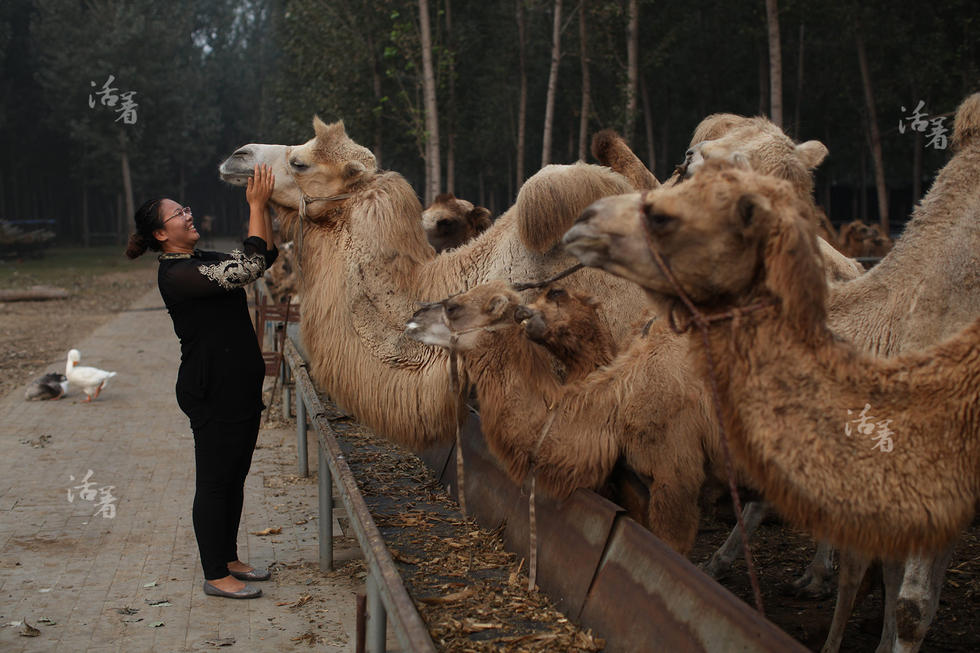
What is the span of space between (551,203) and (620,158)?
152cm

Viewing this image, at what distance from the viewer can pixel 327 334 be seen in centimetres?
564

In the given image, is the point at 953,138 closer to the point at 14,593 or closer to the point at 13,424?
the point at 14,593

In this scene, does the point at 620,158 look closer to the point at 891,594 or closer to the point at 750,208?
the point at 891,594

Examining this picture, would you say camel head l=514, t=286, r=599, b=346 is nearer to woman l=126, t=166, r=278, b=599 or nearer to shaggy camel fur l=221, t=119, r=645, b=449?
shaggy camel fur l=221, t=119, r=645, b=449

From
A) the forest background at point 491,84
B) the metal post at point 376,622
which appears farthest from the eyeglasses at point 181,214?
the forest background at point 491,84

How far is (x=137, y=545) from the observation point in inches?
271

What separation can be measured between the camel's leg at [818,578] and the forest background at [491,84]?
32.6ft

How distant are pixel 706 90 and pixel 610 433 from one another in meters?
32.8

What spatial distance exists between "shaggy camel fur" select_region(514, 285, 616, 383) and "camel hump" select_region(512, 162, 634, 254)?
1.35 feet

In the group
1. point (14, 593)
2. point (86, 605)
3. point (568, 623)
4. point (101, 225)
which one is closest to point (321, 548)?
point (86, 605)

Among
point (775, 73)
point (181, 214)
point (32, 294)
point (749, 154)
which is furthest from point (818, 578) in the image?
point (32, 294)

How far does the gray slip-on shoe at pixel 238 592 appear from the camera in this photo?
5785 mm

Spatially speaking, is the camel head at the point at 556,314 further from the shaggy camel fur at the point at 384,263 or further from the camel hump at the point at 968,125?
the camel hump at the point at 968,125

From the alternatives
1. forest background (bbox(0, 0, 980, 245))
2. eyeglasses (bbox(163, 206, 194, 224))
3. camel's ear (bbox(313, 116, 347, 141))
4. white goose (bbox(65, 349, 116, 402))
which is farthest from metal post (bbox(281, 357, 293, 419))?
forest background (bbox(0, 0, 980, 245))
